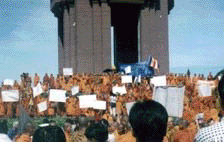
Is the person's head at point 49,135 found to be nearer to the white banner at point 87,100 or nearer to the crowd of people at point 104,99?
the crowd of people at point 104,99

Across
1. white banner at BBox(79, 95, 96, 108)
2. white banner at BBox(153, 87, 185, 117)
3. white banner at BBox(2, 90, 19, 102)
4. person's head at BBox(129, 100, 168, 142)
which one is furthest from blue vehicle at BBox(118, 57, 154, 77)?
person's head at BBox(129, 100, 168, 142)

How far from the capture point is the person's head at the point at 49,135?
405 cm

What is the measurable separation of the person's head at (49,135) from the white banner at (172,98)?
15.3 feet

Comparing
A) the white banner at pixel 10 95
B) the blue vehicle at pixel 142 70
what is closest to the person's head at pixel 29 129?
the white banner at pixel 10 95

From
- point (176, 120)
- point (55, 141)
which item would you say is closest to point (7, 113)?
point (176, 120)

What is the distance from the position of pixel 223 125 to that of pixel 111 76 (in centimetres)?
2178

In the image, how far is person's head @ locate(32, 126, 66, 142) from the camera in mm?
4047

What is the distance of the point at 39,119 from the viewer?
18672 millimetres

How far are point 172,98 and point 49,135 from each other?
4986 mm

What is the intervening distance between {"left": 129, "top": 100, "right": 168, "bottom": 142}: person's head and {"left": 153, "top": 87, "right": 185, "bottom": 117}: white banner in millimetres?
5126

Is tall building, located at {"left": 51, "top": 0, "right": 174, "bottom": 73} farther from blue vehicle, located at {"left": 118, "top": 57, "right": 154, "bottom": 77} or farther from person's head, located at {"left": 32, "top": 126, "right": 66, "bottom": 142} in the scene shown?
person's head, located at {"left": 32, "top": 126, "right": 66, "bottom": 142}

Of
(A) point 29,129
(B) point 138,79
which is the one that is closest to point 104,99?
(B) point 138,79

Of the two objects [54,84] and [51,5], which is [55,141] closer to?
[54,84]

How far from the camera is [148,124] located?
3.38m
